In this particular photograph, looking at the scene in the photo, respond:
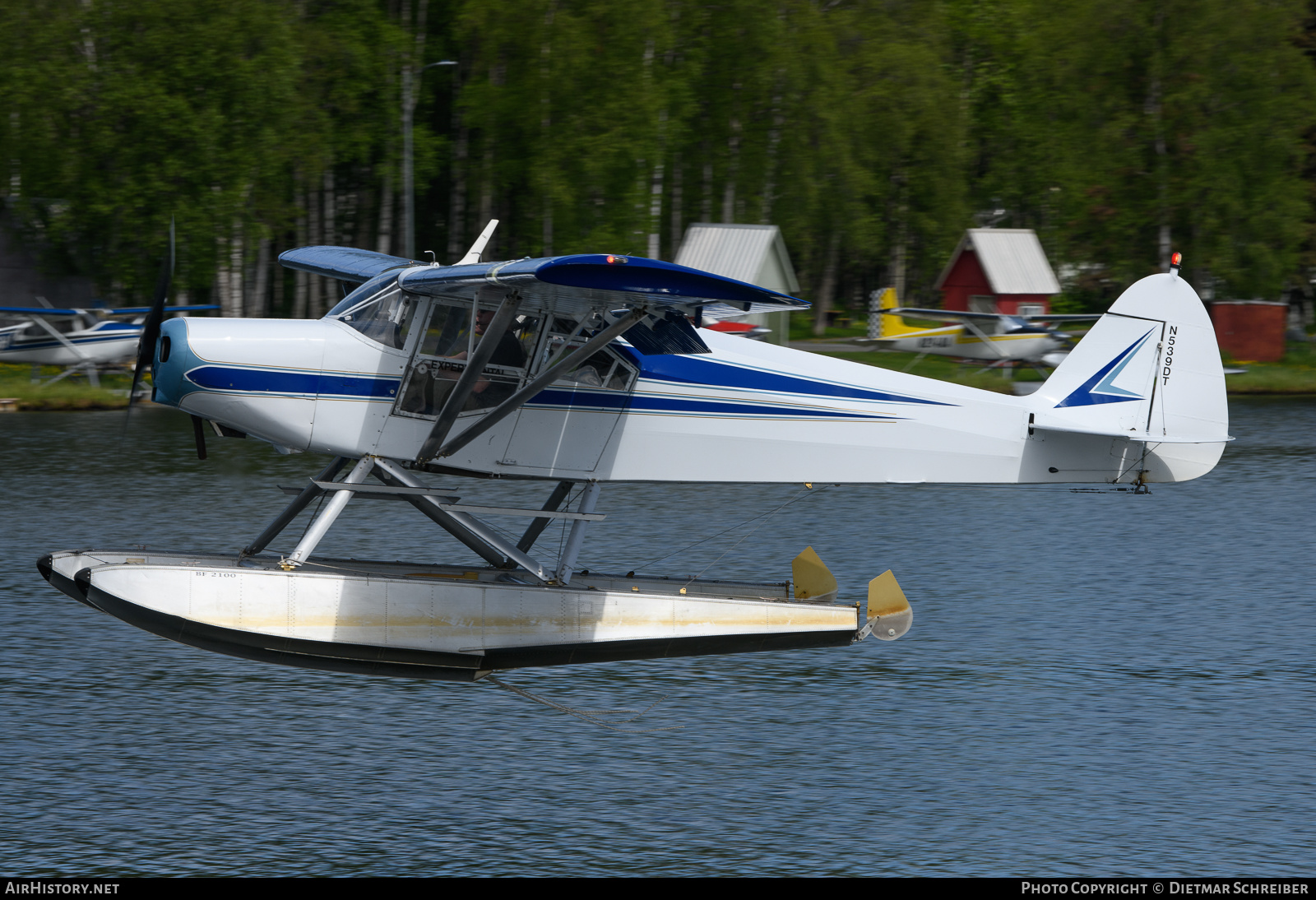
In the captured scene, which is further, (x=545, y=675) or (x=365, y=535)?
(x=365, y=535)

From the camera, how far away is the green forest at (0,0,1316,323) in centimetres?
3194

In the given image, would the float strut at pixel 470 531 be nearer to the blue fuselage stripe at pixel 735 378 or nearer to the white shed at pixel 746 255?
the blue fuselage stripe at pixel 735 378

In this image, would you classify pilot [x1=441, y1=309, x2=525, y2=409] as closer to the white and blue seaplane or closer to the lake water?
the white and blue seaplane

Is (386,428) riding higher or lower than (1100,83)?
lower

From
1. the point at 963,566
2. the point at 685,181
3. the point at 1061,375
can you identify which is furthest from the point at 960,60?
the point at 1061,375

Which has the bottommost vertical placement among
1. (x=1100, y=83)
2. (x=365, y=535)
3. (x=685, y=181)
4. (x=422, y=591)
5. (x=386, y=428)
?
(x=365, y=535)

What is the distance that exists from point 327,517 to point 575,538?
182 centimetres

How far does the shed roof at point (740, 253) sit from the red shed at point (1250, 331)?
13556mm

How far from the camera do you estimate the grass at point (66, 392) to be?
88.5 ft

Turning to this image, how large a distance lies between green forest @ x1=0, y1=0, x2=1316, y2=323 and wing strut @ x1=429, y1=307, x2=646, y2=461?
24.7 meters

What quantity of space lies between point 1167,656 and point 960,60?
159 feet

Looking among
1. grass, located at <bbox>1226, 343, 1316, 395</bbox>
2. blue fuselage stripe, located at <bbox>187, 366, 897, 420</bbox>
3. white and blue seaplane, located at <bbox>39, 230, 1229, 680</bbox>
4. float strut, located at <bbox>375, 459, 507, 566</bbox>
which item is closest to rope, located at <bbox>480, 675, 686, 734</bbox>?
white and blue seaplane, located at <bbox>39, 230, 1229, 680</bbox>

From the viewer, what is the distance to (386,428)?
354 inches

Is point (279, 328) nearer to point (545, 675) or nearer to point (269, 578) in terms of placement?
point (269, 578)
